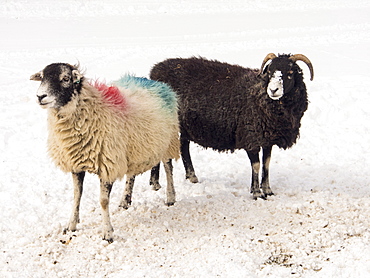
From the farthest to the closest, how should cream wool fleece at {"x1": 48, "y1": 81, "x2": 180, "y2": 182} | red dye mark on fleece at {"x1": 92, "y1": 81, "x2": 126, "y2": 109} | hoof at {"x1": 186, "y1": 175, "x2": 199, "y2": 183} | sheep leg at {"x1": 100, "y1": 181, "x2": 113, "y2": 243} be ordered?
hoof at {"x1": 186, "y1": 175, "x2": 199, "y2": 183} < red dye mark on fleece at {"x1": 92, "y1": 81, "x2": 126, "y2": 109} < sheep leg at {"x1": 100, "y1": 181, "x2": 113, "y2": 243} < cream wool fleece at {"x1": 48, "y1": 81, "x2": 180, "y2": 182}

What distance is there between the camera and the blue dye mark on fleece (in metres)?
7.19

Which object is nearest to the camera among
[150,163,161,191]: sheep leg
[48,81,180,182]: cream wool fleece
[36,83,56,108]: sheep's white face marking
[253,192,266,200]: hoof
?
[36,83,56,108]: sheep's white face marking

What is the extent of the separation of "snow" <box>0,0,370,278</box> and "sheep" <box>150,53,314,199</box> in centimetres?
80

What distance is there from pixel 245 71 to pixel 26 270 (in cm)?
478

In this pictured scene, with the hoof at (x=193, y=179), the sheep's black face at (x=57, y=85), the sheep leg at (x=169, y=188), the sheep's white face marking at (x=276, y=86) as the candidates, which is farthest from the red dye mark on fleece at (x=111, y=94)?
the hoof at (x=193, y=179)

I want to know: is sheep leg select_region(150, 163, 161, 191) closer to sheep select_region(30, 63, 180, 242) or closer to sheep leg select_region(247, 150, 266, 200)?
sheep select_region(30, 63, 180, 242)

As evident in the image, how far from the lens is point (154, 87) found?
24.0 ft

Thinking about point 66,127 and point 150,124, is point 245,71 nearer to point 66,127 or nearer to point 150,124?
point 150,124

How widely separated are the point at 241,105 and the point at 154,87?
1549 millimetres

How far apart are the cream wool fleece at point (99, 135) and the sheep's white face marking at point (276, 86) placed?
1957 mm

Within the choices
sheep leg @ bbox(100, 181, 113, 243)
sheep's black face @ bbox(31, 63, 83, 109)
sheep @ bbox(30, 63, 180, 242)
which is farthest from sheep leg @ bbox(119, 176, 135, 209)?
sheep's black face @ bbox(31, 63, 83, 109)

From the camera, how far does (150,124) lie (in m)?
6.82

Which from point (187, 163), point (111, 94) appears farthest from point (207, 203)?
point (111, 94)

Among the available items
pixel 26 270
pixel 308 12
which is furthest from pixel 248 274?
pixel 308 12
